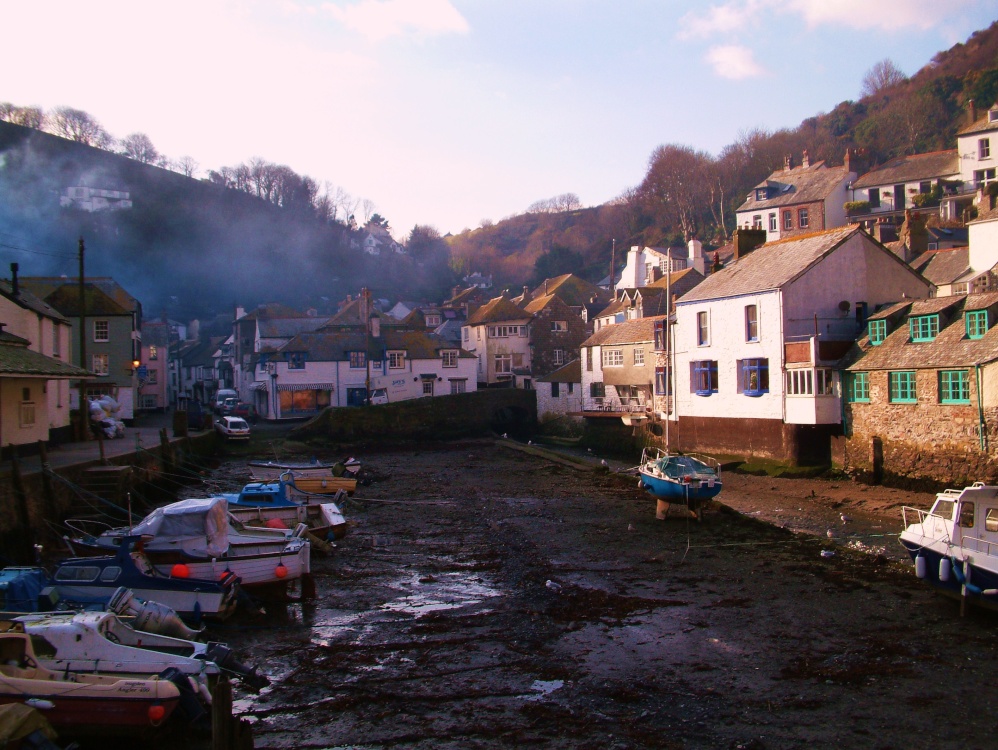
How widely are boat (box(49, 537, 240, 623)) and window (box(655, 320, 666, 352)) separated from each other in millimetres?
32059

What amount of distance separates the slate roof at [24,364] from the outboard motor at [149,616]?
10205mm

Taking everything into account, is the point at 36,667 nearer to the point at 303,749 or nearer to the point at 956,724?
the point at 303,749

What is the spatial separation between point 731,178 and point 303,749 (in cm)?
8672

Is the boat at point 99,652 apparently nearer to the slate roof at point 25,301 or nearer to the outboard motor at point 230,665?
the outboard motor at point 230,665

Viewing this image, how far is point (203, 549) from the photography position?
16.0 m

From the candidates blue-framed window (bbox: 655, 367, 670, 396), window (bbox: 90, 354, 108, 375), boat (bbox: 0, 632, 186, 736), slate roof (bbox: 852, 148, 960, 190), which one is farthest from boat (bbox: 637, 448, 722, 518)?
slate roof (bbox: 852, 148, 960, 190)

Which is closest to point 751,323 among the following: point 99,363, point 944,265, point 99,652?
point 944,265

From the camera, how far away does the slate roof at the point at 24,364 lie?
2077cm

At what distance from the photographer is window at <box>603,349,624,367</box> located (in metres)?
49.2

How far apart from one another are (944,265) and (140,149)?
108394mm

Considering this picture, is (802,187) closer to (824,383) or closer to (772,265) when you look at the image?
(772,265)

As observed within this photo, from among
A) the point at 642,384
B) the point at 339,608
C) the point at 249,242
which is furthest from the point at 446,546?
the point at 249,242

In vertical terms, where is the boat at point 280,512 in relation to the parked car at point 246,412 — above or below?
below

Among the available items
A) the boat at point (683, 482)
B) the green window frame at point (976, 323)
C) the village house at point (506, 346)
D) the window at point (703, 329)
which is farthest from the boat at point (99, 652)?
the village house at point (506, 346)
